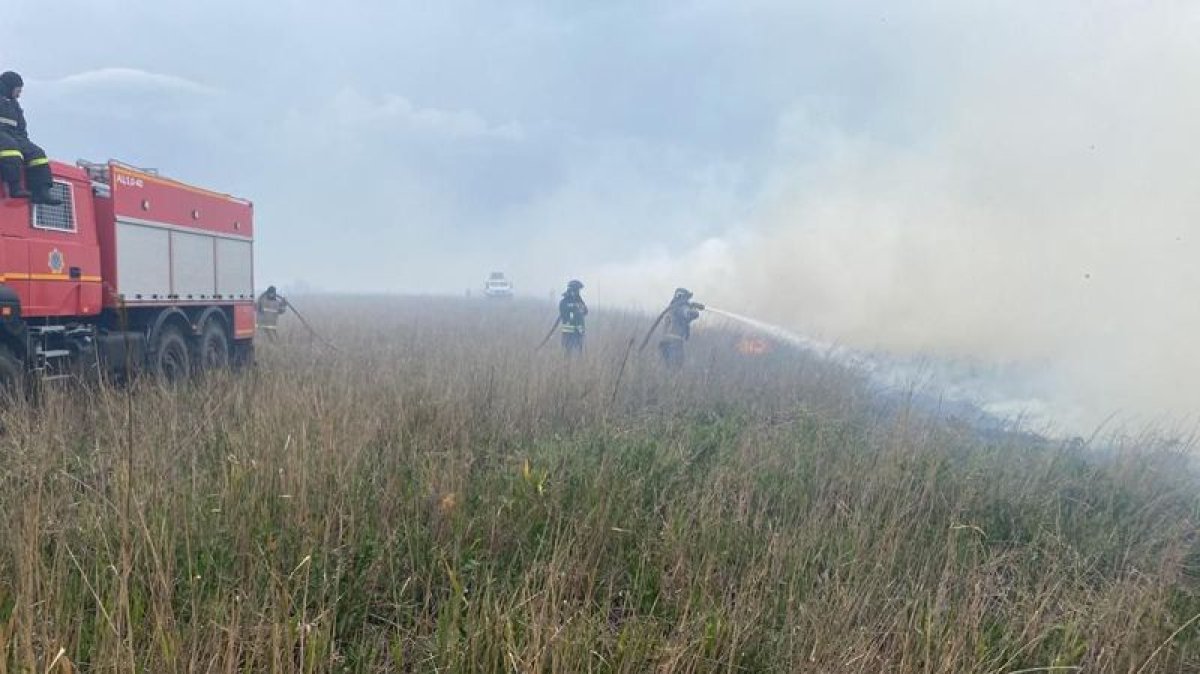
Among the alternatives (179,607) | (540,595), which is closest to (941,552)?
(540,595)

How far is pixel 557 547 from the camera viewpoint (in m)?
3.28

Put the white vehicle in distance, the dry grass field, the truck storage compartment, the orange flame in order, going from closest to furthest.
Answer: the dry grass field → the truck storage compartment → the orange flame → the white vehicle in distance

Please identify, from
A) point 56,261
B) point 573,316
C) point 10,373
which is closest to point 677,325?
point 573,316

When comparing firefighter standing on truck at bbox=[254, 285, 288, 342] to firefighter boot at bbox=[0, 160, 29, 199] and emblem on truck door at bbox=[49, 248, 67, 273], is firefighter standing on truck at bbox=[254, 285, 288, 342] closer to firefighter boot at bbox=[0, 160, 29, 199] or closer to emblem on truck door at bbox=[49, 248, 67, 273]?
emblem on truck door at bbox=[49, 248, 67, 273]

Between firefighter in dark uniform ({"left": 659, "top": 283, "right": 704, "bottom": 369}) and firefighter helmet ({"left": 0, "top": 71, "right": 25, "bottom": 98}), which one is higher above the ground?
firefighter helmet ({"left": 0, "top": 71, "right": 25, "bottom": 98})

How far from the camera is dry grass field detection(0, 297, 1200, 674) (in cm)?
272

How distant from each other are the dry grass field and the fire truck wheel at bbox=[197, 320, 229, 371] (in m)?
3.65

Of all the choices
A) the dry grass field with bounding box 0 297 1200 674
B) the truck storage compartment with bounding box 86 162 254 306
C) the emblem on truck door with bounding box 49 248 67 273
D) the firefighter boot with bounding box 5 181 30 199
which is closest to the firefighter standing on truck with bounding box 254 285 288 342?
the truck storage compartment with bounding box 86 162 254 306

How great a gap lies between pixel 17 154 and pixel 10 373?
195 centimetres

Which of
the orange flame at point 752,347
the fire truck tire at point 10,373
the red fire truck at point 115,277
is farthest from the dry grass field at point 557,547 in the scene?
the orange flame at point 752,347

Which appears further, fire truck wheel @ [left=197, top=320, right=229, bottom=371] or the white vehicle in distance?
the white vehicle in distance

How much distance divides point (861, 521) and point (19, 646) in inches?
150

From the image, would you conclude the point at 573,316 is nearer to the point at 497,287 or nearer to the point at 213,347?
the point at 213,347

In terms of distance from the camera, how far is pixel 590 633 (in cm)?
269
